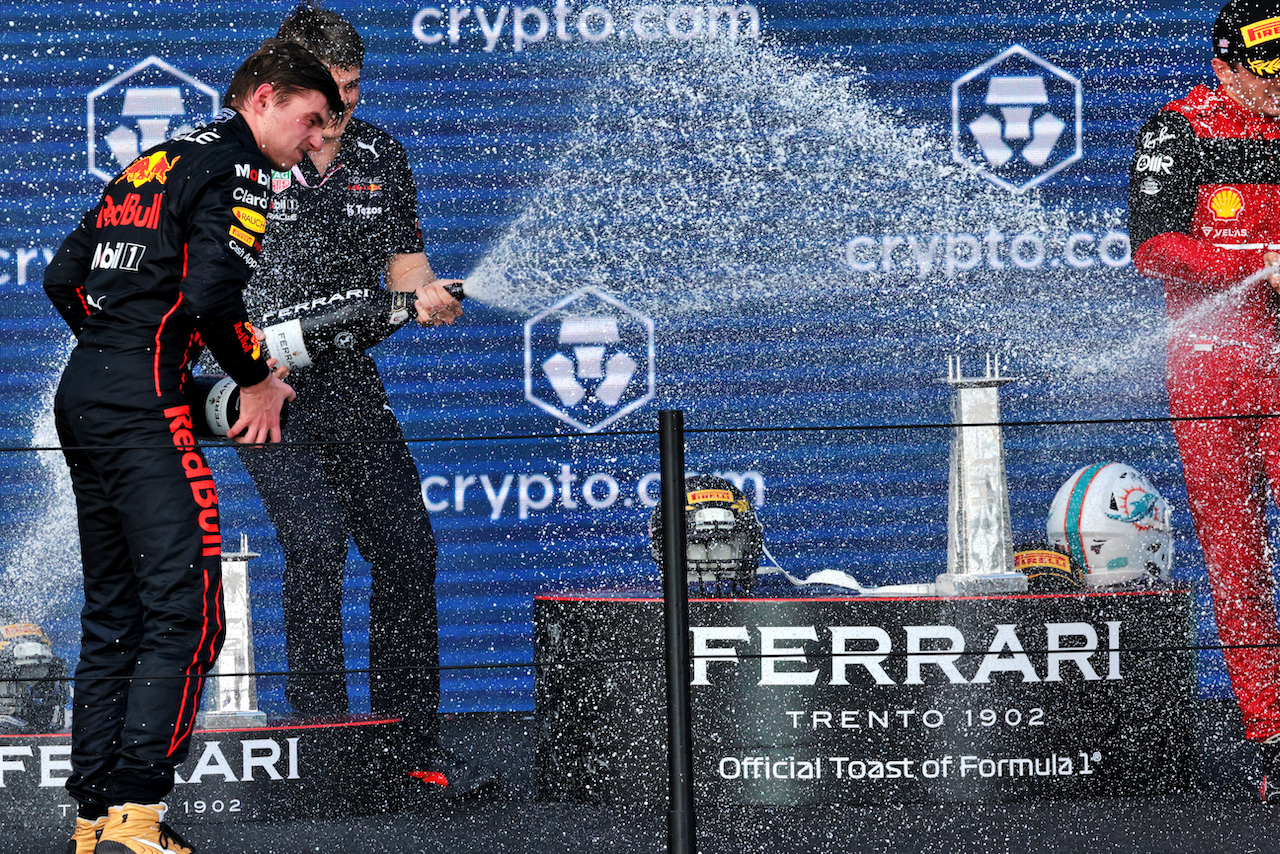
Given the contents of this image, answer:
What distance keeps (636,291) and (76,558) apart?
2129mm

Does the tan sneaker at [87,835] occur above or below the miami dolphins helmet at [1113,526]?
below

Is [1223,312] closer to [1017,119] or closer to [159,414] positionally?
[1017,119]

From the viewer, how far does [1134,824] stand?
329 centimetres

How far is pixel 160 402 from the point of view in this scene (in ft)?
9.11

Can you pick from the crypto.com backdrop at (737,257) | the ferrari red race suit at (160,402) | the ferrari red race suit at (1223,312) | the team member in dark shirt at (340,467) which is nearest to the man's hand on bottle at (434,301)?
the team member in dark shirt at (340,467)

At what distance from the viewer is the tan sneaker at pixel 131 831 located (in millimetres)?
2691

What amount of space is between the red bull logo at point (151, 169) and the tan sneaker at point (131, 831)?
1168 millimetres

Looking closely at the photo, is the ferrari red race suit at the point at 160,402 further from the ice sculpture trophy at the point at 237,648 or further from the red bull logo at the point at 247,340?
the ice sculpture trophy at the point at 237,648

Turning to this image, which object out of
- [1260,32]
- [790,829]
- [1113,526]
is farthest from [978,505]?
[1260,32]

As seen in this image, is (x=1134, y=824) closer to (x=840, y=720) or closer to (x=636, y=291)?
Answer: (x=840, y=720)

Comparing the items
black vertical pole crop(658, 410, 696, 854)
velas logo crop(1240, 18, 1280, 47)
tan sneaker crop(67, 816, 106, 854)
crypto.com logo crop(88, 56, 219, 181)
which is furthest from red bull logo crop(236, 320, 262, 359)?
velas logo crop(1240, 18, 1280, 47)

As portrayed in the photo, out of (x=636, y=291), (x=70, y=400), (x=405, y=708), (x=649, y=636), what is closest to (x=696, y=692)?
(x=649, y=636)

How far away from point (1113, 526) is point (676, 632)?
157 cm

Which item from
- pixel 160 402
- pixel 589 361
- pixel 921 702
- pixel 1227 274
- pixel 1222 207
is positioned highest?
pixel 1222 207
